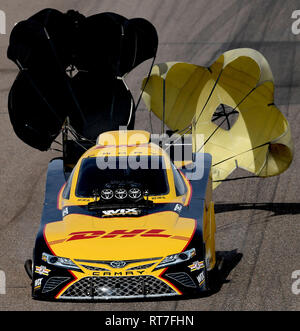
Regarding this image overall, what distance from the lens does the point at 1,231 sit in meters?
16.9

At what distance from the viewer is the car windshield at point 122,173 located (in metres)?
13.5

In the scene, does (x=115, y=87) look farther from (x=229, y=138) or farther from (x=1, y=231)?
(x=1, y=231)

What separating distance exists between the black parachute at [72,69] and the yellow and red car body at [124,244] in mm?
5128

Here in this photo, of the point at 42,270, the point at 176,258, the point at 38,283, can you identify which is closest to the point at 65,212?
the point at 42,270

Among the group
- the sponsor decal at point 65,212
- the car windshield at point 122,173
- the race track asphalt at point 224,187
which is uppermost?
the car windshield at point 122,173

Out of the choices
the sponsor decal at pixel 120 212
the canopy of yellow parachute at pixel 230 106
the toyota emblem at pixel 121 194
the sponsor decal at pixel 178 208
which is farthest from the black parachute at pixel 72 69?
the sponsor decal at pixel 178 208

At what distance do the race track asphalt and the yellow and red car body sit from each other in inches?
25.7

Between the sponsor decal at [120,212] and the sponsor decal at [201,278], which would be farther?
the sponsor decal at [120,212]

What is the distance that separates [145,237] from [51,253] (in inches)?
46.9

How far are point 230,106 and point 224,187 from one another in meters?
1.65

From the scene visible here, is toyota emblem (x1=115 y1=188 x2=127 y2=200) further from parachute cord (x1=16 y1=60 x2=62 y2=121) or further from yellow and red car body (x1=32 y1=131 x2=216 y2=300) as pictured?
parachute cord (x1=16 y1=60 x2=62 y2=121)

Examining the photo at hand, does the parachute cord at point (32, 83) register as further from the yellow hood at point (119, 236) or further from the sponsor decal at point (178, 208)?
the sponsor decal at point (178, 208)

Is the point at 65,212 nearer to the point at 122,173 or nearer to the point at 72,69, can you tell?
the point at 122,173
